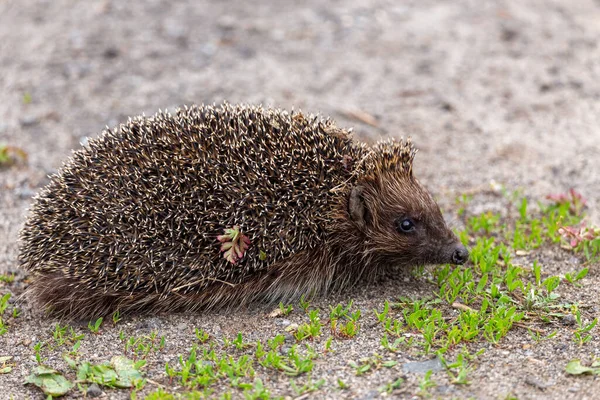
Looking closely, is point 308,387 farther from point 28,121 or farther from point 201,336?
point 28,121

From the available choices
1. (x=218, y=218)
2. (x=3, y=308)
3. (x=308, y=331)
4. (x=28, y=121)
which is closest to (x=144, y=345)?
(x=218, y=218)

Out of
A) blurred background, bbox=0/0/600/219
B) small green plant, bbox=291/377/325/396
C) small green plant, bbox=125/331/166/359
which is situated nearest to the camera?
small green plant, bbox=291/377/325/396

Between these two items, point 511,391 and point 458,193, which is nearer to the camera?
point 511,391

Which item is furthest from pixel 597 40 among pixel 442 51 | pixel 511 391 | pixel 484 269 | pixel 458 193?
pixel 511 391

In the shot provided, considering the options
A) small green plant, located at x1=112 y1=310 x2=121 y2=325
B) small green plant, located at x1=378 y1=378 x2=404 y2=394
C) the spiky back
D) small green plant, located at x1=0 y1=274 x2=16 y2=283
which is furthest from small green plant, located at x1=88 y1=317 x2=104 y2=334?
small green plant, located at x1=378 y1=378 x2=404 y2=394

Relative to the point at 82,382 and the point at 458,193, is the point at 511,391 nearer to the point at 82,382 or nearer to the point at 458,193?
the point at 82,382

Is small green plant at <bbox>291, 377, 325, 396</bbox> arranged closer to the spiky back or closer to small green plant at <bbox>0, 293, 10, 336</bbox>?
the spiky back
